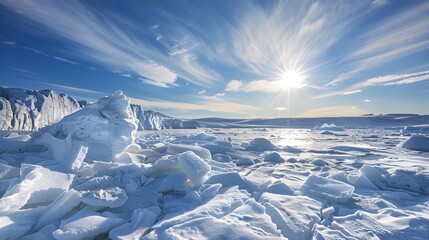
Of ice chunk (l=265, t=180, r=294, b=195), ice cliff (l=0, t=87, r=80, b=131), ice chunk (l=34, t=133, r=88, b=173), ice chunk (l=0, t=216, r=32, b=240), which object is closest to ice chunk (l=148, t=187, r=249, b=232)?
ice chunk (l=265, t=180, r=294, b=195)

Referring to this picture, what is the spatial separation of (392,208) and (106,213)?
2.94 m

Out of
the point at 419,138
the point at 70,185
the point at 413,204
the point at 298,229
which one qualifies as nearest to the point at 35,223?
the point at 70,185

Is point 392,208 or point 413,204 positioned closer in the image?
point 392,208

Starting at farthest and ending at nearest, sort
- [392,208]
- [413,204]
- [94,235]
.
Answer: [413,204] → [392,208] → [94,235]

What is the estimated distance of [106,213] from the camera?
82.3 inches

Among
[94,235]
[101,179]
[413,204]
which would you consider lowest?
[413,204]

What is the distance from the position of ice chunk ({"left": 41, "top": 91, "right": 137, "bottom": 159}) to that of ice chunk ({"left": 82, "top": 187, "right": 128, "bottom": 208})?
182 centimetres

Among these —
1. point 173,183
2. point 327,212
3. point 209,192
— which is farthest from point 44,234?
point 327,212

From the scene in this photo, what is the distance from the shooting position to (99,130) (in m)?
4.17

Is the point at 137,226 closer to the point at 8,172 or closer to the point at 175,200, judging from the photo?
the point at 175,200

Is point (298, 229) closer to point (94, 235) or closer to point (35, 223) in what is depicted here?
point (94, 235)

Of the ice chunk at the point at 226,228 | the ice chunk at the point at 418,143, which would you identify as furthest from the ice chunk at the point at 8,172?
the ice chunk at the point at 418,143

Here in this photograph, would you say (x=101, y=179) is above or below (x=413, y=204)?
above

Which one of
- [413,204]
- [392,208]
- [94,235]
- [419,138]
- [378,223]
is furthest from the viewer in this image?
[419,138]
